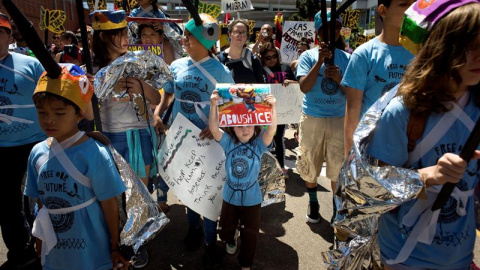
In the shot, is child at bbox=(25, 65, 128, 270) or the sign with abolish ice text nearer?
child at bbox=(25, 65, 128, 270)

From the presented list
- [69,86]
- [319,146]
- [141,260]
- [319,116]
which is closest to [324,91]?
[319,116]

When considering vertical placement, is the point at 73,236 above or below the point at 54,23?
below

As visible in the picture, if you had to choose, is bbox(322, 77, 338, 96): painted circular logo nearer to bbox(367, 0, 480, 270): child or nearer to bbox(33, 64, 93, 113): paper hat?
bbox(367, 0, 480, 270): child

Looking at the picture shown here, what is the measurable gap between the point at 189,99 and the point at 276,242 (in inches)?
63.0

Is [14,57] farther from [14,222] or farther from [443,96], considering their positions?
[443,96]

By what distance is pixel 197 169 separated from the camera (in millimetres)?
3178

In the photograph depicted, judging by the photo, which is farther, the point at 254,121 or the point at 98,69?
the point at 98,69

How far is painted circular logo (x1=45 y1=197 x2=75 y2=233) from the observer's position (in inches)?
77.7

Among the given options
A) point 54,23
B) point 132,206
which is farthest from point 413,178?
point 54,23

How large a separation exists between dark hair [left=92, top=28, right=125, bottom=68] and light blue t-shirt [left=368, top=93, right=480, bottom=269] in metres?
2.27

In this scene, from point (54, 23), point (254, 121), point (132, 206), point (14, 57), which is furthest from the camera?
point (54, 23)

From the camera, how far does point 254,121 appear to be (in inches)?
106

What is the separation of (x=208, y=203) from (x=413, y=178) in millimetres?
2027

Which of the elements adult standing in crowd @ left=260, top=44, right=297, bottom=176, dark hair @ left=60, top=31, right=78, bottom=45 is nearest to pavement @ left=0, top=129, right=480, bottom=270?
adult standing in crowd @ left=260, top=44, right=297, bottom=176
